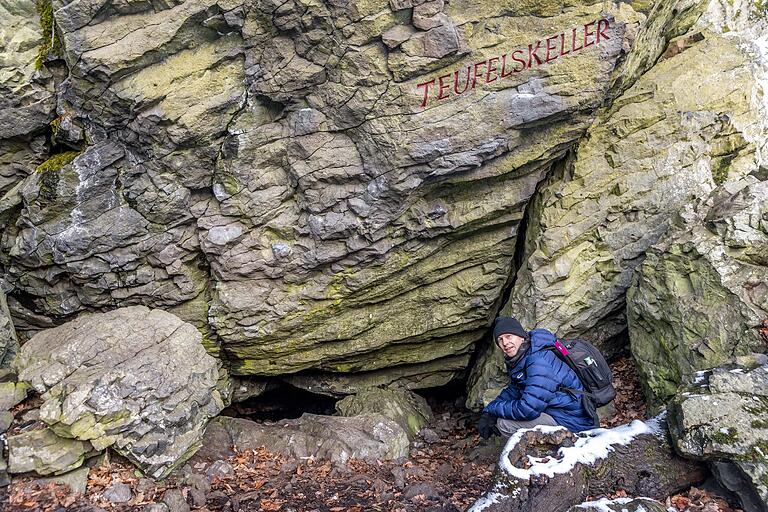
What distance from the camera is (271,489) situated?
7730mm

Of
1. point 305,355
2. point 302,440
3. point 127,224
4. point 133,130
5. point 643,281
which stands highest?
point 133,130

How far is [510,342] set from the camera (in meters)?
7.45

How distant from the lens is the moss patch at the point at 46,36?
8859 mm

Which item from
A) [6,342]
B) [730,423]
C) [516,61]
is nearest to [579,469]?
[730,423]

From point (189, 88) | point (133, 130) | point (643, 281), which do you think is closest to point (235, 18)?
point (189, 88)

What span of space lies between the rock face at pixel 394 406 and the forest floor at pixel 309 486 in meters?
1.07

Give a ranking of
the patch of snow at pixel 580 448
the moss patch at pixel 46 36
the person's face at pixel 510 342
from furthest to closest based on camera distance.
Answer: the moss patch at pixel 46 36
the person's face at pixel 510 342
the patch of snow at pixel 580 448

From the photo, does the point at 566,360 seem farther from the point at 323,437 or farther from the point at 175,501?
the point at 175,501

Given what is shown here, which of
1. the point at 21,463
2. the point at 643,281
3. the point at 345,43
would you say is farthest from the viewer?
the point at 643,281

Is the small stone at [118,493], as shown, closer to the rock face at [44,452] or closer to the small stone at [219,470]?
the rock face at [44,452]

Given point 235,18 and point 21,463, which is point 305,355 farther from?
point 235,18

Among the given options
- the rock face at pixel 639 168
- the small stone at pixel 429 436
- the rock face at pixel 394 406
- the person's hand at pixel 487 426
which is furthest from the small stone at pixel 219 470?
the rock face at pixel 639 168

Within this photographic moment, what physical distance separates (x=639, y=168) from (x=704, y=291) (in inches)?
102

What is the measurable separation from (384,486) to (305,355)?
142 inches
